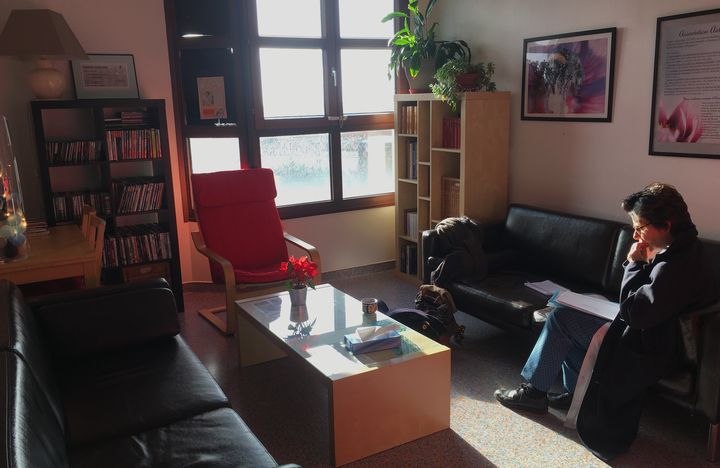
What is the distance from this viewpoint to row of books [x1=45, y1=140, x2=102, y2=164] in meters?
3.79

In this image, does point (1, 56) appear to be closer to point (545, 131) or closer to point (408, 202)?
point (408, 202)

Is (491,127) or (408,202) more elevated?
(491,127)

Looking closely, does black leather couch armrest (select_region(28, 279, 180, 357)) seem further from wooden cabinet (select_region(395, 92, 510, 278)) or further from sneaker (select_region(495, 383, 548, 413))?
wooden cabinet (select_region(395, 92, 510, 278))

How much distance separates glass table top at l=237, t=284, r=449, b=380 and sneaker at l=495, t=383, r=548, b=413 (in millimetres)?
489

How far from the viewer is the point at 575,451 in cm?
248

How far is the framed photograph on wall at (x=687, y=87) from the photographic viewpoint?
3094 mm

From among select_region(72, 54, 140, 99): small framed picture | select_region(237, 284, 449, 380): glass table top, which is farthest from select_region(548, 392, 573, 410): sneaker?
select_region(72, 54, 140, 99): small framed picture

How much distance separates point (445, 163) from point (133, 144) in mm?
2225

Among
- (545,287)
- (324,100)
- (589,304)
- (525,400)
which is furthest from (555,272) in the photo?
(324,100)

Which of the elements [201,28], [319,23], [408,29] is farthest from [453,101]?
[201,28]

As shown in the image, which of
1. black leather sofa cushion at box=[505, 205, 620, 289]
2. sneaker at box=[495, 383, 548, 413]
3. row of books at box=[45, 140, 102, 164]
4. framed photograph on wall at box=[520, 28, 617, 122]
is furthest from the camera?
row of books at box=[45, 140, 102, 164]

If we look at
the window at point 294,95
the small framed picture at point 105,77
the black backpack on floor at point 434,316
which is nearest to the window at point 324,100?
the window at point 294,95

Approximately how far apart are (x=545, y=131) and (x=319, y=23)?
1.94 meters

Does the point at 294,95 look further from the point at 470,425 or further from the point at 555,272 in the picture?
the point at 470,425
